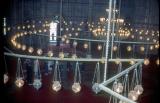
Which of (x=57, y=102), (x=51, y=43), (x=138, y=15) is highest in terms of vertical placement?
(x=138, y=15)

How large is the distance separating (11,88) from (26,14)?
9.71 m

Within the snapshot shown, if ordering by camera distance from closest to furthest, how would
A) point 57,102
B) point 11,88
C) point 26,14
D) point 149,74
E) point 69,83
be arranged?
point 57,102, point 11,88, point 69,83, point 149,74, point 26,14

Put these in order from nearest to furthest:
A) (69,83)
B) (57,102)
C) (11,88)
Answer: (57,102) → (11,88) → (69,83)

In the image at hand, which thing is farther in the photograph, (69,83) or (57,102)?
(69,83)

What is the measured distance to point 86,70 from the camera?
51.3 feet

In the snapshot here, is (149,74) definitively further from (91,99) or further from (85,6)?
(85,6)

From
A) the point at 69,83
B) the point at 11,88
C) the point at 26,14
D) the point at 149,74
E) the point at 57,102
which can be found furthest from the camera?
the point at 26,14

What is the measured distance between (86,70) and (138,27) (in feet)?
24.8

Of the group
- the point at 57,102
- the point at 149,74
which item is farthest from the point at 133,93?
the point at 149,74

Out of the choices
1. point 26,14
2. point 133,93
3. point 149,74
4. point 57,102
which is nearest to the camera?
point 133,93

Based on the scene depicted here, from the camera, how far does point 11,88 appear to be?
1248 cm

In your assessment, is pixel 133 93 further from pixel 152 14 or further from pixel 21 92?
pixel 152 14

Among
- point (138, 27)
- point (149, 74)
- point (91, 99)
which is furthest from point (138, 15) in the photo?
point (91, 99)

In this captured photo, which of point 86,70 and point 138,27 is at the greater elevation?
point 138,27
